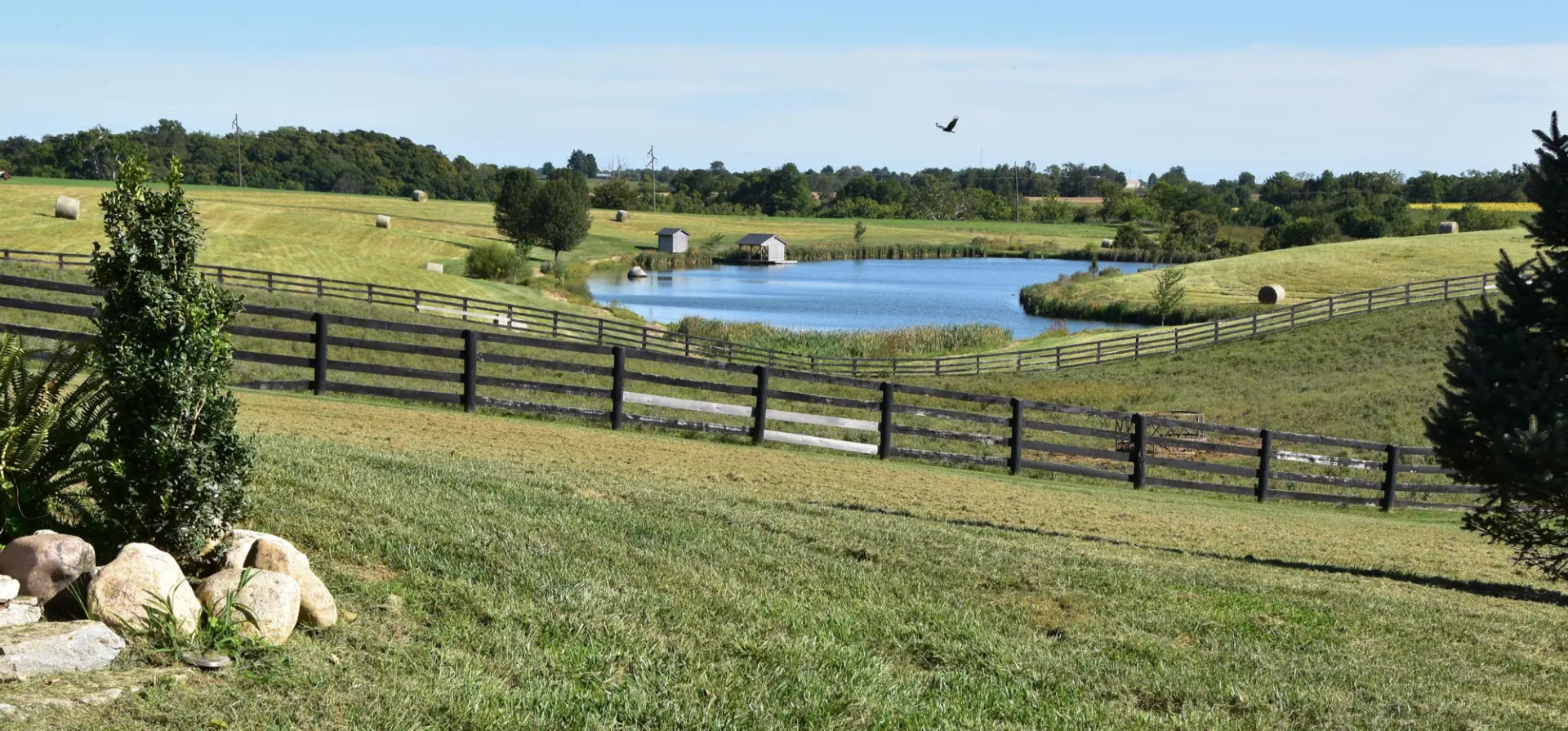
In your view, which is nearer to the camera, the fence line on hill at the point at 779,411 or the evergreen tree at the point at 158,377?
the evergreen tree at the point at 158,377

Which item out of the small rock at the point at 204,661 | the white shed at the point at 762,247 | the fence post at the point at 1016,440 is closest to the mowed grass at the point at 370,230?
the small rock at the point at 204,661

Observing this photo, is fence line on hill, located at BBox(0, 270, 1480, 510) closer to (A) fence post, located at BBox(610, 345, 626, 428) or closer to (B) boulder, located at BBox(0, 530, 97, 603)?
(A) fence post, located at BBox(610, 345, 626, 428)

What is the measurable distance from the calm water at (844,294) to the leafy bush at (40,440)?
5564 cm

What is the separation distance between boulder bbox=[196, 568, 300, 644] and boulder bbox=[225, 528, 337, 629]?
12 cm

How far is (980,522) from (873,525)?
2.35 meters

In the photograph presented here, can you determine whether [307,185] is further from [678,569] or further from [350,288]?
[678,569]

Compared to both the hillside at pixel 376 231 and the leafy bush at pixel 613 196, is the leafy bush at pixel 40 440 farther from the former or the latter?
the leafy bush at pixel 613 196

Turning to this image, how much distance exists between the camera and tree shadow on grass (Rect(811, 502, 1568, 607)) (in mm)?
11312

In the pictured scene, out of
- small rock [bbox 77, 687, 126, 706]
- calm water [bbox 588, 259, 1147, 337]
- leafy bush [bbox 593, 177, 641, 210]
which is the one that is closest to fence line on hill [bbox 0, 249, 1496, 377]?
calm water [bbox 588, 259, 1147, 337]

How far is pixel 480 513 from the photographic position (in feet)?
28.3

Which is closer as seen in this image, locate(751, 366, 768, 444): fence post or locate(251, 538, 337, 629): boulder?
locate(251, 538, 337, 629): boulder

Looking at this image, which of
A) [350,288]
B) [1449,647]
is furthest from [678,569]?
[350,288]

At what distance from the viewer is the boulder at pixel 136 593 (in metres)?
5.47

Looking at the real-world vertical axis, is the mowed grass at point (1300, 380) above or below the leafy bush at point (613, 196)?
below
